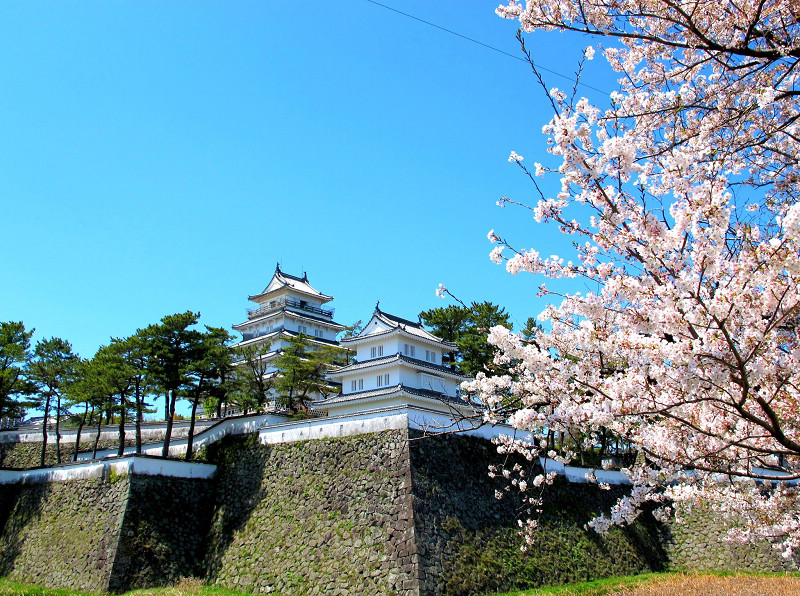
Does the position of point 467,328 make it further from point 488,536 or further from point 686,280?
point 686,280

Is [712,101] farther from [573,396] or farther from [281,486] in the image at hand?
[281,486]

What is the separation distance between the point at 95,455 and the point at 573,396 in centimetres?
2458

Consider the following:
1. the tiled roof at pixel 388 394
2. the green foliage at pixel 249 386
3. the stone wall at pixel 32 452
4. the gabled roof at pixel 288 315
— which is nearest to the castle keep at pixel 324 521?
the green foliage at pixel 249 386

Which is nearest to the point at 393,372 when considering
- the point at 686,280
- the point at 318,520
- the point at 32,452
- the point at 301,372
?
A: the point at 301,372

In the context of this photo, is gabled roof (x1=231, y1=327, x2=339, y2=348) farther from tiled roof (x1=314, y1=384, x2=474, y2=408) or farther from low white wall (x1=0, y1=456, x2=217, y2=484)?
low white wall (x1=0, y1=456, x2=217, y2=484)

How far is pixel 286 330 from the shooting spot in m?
34.2

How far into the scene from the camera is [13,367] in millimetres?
22750

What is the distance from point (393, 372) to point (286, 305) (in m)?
12.8

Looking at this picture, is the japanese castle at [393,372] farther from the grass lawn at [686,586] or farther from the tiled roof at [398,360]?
the grass lawn at [686,586]

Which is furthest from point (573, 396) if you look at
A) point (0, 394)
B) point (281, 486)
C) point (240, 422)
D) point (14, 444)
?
point (14, 444)

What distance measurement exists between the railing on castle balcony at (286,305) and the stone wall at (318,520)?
18.1 m

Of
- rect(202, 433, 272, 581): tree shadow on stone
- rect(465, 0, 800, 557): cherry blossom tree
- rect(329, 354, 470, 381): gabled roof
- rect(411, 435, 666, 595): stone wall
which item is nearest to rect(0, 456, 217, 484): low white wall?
rect(202, 433, 272, 581): tree shadow on stone

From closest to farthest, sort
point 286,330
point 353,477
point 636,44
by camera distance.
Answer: point 636,44 → point 353,477 → point 286,330

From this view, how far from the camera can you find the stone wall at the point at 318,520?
13242 millimetres
